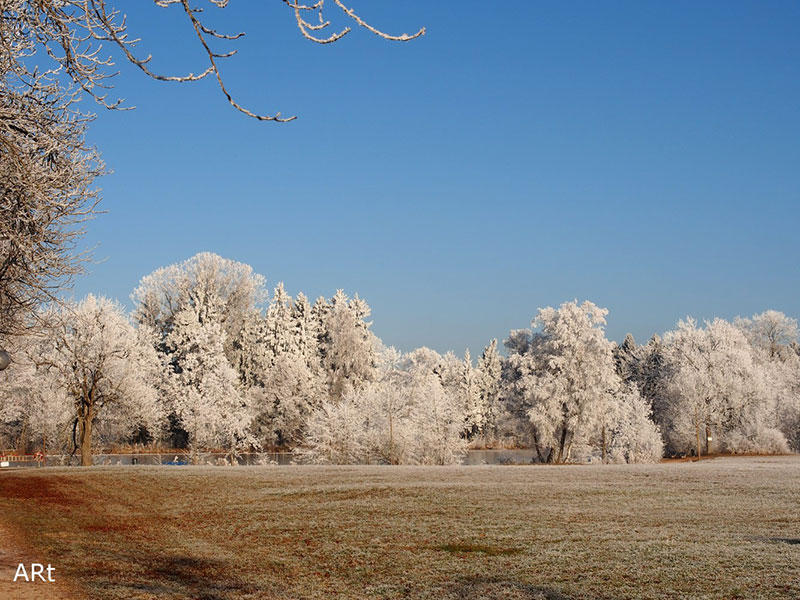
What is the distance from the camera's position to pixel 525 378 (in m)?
49.0

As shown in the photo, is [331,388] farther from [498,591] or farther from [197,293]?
[498,591]

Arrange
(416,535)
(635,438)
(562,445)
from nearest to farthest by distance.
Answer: (416,535), (562,445), (635,438)

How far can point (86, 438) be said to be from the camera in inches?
1422

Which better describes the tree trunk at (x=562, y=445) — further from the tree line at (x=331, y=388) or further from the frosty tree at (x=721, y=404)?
the frosty tree at (x=721, y=404)

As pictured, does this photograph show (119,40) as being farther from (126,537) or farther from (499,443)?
(499,443)

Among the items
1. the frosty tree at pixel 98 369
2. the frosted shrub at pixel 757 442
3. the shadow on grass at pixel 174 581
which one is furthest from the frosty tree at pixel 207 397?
the frosted shrub at pixel 757 442

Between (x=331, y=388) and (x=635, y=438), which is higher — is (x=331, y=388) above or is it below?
above

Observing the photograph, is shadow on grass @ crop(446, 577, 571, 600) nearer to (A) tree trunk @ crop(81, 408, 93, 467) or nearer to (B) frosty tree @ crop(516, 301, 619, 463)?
(A) tree trunk @ crop(81, 408, 93, 467)

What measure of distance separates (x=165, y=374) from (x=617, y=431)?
31.2 metres

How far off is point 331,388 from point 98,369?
27788mm

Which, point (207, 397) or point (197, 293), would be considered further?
point (197, 293)

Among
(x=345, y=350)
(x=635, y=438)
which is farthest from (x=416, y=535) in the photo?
(x=345, y=350)

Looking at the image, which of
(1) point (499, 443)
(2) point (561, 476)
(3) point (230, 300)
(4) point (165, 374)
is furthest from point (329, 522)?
(1) point (499, 443)

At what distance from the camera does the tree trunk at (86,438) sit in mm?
35781
